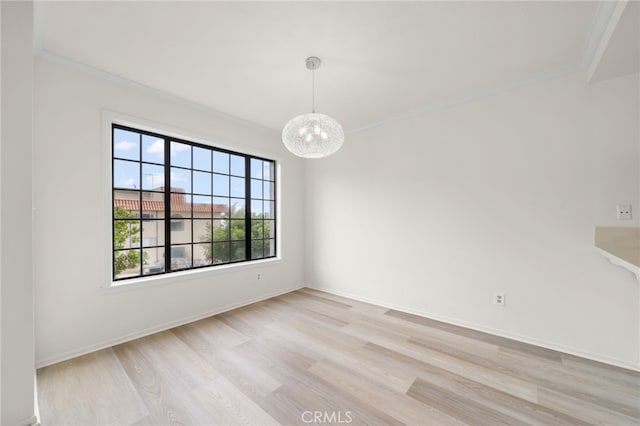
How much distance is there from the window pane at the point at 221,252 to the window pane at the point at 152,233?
660mm

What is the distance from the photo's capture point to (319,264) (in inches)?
167

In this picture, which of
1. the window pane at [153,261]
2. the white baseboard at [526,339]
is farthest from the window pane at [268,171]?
the white baseboard at [526,339]

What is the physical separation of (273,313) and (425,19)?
3245mm

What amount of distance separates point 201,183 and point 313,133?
74.0 inches

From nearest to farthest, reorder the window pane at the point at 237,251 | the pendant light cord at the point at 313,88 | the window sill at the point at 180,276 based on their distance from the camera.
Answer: the pendant light cord at the point at 313,88 < the window sill at the point at 180,276 < the window pane at the point at 237,251

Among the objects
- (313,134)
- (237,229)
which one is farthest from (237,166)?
(313,134)

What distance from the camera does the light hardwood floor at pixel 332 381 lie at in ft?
5.13

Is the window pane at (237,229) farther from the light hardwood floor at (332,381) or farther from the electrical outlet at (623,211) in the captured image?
the electrical outlet at (623,211)

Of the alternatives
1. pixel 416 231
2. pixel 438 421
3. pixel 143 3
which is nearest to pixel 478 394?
pixel 438 421

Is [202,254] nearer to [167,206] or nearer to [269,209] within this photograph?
[167,206]

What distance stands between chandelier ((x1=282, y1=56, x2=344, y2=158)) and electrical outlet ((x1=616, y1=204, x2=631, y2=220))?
2.34 meters

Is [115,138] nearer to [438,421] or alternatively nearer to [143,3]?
[143,3]

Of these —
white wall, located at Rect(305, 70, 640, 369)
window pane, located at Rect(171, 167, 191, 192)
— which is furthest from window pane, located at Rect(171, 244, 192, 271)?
white wall, located at Rect(305, 70, 640, 369)

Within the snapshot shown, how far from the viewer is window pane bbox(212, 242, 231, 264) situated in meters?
3.37
